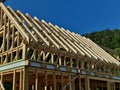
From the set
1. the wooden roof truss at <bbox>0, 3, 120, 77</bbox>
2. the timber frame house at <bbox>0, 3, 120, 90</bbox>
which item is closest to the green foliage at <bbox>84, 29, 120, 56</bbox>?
the timber frame house at <bbox>0, 3, 120, 90</bbox>

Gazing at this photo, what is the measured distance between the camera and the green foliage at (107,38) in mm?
52594

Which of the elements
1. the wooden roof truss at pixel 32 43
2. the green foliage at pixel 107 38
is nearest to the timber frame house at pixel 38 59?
the wooden roof truss at pixel 32 43

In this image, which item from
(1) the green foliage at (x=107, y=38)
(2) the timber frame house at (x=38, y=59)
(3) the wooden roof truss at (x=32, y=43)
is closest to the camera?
(2) the timber frame house at (x=38, y=59)

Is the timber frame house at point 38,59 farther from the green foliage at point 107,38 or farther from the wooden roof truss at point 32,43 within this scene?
the green foliage at point 107,38

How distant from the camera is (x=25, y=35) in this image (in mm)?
11133

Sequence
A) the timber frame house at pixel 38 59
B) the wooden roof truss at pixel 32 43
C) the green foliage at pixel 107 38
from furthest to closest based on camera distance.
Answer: the green foliage at pixel 107 38 → the wooden roof truss at pixel 32 43 → the timber frame house at pixel 38 59

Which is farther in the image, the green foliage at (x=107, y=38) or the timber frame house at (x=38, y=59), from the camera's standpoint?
the green foliage at (x=107, y=38)

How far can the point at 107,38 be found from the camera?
58156 mm

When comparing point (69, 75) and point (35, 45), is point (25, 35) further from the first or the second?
point (69, 75)

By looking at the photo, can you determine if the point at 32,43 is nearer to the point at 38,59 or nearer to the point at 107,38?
the point at 38,59

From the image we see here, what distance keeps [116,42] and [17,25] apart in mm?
43328

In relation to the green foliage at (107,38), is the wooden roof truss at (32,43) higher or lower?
lower

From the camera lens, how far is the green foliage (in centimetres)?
5259

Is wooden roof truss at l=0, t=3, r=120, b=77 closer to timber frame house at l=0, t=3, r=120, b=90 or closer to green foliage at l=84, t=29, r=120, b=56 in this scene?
timber frame house at l=0, t=3, r=120, b=90
